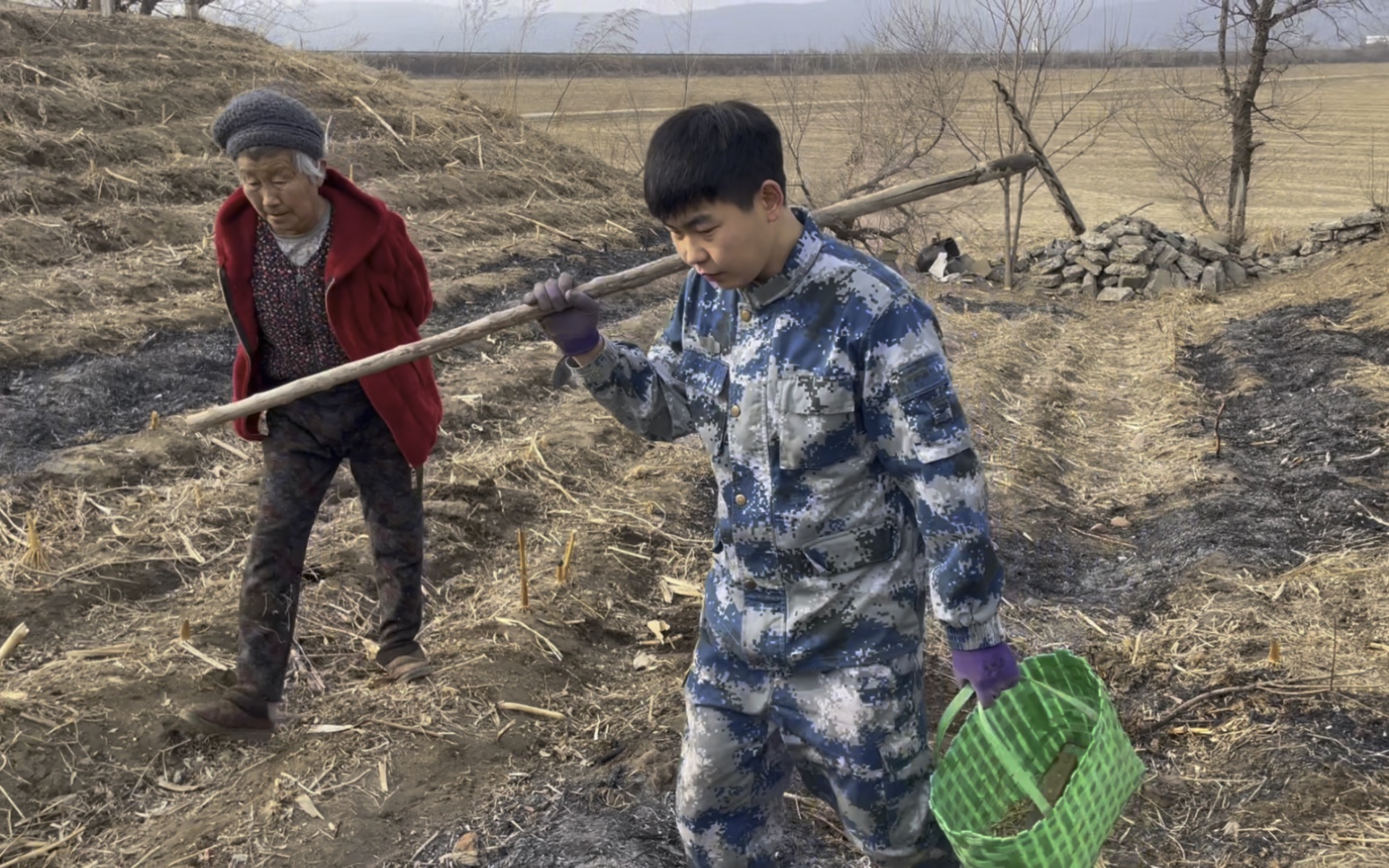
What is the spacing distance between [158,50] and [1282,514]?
44.6 feet

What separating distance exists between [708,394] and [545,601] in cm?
243

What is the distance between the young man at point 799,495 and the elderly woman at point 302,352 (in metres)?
1.19

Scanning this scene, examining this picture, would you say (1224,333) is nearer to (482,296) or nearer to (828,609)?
(482,296)

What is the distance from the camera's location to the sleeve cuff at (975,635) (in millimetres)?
2195

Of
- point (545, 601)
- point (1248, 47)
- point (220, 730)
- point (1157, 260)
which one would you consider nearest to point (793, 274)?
point (220, 730)

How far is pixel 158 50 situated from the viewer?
14523 millimetres

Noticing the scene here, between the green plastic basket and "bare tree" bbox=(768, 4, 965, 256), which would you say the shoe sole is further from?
"bare tree" bbox=(768, 4, 965, 256)

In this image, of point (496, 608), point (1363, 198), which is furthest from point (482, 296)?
point (1363, 198)

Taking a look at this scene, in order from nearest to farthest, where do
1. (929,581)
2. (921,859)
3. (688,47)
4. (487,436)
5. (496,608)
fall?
(929,581) < (921,859) < (496,608) < (487,436) < (688,47)

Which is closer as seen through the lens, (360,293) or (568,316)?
(568,316)

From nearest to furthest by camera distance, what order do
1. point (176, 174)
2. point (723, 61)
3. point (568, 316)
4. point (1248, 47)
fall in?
point (568, 316) → point (176, 174) → point (1248, 47) → point (723, 61)

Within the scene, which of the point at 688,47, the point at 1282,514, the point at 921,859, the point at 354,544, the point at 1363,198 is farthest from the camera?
the point at 1363,198

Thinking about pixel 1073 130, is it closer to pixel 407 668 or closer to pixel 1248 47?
pixel 1248 47

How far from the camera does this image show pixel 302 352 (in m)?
3.60
